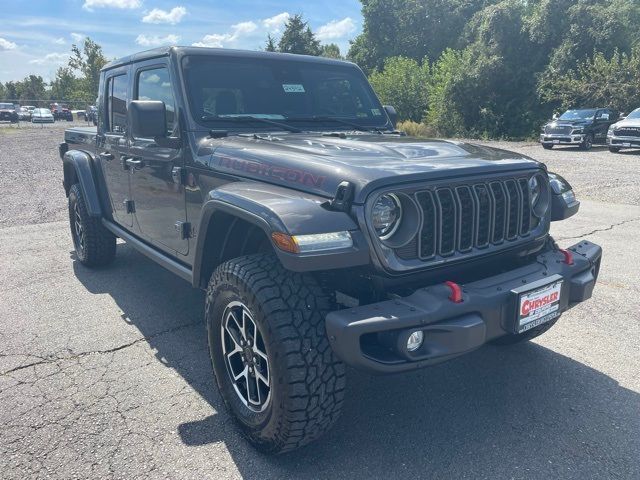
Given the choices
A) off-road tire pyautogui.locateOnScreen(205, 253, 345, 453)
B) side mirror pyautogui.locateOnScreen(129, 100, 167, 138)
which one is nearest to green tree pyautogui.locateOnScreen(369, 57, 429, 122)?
side mirror pyautogui.locateOnScreen(129, 100, 167, 138)

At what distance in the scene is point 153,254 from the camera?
3979mm

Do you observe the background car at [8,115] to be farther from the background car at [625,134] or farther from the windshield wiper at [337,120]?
the windshield wiper at [337,120]

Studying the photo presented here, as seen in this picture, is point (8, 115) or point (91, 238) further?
point (8, 115)

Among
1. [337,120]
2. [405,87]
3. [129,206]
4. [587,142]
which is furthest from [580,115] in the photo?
[129,206]

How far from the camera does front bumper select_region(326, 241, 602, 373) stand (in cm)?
214

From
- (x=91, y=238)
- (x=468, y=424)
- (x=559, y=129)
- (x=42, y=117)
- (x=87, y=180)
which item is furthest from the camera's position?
(x=42, y=117)

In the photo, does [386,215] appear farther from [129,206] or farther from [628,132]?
[628,132]

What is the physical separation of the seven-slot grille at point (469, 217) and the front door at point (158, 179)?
1.66 meters

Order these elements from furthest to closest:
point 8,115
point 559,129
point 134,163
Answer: point 8,115 < point 559,129 < point 134,163

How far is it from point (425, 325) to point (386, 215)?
523 mm

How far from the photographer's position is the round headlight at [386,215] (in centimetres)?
239

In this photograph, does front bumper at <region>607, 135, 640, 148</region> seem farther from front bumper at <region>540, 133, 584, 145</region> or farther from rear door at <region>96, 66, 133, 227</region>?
rear door at <region>96, 66, 133, 227</region>

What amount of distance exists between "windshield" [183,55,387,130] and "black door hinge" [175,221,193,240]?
64 cm

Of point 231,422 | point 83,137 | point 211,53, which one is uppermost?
point 211,53
